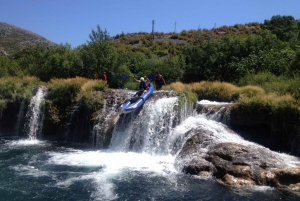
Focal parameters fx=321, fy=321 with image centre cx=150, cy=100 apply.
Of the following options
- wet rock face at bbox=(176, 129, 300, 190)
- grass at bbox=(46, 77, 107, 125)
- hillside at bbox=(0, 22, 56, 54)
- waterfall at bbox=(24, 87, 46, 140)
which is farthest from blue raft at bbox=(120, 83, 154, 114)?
hillside at bbox=(0, 22, 56, 54)

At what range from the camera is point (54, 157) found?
1159cm

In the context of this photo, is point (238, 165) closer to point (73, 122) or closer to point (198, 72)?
point (73, 122)

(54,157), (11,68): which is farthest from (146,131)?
(11,68)

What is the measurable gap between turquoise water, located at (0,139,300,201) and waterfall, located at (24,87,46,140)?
3.46 meters

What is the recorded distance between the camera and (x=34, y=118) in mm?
15797

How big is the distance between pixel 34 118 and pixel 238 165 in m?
10.7

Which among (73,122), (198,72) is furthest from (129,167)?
(198,72)

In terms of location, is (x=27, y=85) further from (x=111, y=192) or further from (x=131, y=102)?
(x=111, y=192)

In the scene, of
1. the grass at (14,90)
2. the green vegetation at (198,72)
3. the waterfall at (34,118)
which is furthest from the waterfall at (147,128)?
the grass at (14,90)

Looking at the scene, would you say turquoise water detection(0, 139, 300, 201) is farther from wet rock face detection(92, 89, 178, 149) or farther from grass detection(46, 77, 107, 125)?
grass detection(46, 77, 107, 125)

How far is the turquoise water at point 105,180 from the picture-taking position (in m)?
7.76

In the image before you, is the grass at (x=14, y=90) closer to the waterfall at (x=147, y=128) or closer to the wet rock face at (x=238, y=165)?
the waterfall at (x=147, y=128)

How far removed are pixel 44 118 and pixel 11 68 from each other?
8619 millimetres

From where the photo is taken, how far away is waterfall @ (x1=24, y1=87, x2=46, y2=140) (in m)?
15.6
